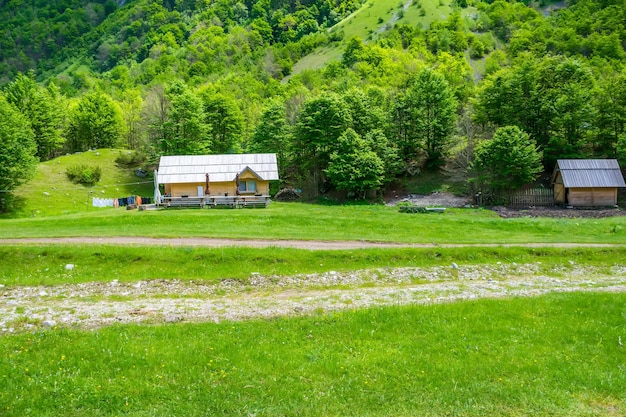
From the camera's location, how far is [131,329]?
1239 cm

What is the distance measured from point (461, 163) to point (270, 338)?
49.7 meters

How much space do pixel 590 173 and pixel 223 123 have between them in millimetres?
60199

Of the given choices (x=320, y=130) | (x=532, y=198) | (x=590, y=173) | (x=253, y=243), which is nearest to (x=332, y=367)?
(x=253, y=243)

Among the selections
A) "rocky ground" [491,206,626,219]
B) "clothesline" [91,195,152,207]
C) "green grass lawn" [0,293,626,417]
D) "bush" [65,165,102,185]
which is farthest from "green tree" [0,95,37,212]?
"rocky ground" [491,206,626,219]

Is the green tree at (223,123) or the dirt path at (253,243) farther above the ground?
the green tree at (223,123)

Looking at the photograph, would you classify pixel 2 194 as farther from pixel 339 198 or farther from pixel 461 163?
pixel 461 163

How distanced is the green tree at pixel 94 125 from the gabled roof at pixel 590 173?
8231cm

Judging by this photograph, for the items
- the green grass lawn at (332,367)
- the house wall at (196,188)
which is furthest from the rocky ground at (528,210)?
the green grass lawn at (332,367)

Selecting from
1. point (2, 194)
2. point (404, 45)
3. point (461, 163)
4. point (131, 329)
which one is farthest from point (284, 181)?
point (404, 45)

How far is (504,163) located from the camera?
4788 cm

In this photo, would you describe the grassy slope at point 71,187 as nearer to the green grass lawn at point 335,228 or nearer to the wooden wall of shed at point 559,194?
the green grass lawn at point 335,228

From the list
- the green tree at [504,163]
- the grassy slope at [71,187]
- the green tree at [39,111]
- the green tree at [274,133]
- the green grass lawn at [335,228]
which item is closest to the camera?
the green grass lawn at [335,228]

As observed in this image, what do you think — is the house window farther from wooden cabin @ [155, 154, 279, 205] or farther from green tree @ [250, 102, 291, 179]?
green tree @ [250, 102, 291, 179]

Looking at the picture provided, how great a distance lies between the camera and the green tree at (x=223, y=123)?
79125mm
